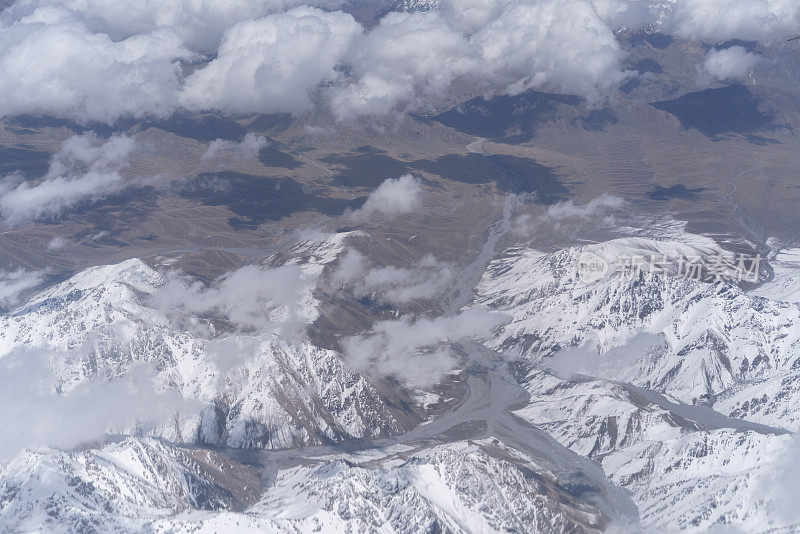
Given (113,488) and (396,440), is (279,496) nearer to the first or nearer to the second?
(113,488)

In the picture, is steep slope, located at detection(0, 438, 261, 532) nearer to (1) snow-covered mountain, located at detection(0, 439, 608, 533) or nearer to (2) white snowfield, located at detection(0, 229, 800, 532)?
Answer: (1) snow-covered mountain, located at detection(0, 439, 608, 533)

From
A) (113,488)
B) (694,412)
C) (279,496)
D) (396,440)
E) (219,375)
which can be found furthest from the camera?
(219,375)

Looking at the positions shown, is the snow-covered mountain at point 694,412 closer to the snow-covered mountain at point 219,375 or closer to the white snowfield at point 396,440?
the white snowfield at point 396,440

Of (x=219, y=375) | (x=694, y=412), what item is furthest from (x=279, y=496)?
(x=694, y=412)

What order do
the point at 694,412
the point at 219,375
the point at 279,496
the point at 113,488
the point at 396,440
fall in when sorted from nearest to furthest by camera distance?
the point at 113,488 < the point at 279,496 < the point at 396,440 < the point at 694,412 < the point at 219,375

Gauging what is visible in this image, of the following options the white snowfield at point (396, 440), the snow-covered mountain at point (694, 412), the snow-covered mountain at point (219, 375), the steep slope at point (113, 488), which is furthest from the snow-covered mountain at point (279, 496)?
the snow-covered mountain at point (219, 375)

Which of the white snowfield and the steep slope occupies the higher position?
the steep slope

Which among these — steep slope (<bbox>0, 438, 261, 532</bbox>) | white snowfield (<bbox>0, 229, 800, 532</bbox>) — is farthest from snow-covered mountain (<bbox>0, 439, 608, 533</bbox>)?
white snowfield (<bbox>0, 229, 800, 532</bbox>)

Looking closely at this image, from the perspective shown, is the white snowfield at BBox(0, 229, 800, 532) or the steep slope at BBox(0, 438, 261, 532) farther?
the white snowfield at BBox(0, 229, 800, 532)

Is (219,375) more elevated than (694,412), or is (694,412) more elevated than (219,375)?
(219,375)
